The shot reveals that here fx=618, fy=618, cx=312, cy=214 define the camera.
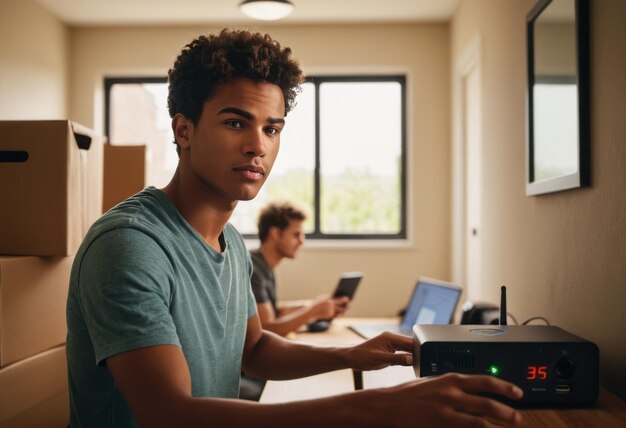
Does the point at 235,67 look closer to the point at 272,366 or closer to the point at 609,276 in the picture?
the point at 272,366

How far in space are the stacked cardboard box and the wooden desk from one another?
2.07 feet

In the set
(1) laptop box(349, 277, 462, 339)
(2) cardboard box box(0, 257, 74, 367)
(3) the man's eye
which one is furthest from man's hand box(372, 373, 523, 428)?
(1) laptop box(349, 277, 462, 339)

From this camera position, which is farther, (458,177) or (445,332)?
(458,177)

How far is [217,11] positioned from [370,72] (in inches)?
47.4

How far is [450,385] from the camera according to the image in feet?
2.56

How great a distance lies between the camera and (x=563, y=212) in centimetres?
179

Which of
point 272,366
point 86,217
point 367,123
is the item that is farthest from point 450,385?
point 367,123

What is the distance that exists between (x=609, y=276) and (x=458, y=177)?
111 inches

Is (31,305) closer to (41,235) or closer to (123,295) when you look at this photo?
(41,235)

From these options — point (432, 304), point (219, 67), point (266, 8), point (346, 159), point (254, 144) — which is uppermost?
point (266, 8)

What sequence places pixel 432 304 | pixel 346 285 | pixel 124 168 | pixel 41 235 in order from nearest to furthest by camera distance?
1. pixel 41 235
2. pixel 432 304
3. pixel 124 168
4. pixel 346 285

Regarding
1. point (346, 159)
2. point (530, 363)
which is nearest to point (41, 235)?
point (530, 363)

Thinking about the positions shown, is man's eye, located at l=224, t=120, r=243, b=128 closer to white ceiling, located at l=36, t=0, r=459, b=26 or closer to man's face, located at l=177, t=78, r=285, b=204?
man's face, located at l=177, t=78, r=285, b=204

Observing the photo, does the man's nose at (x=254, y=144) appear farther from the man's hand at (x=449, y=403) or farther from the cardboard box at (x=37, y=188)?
the cardboard box at (x=37, y=188)
